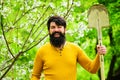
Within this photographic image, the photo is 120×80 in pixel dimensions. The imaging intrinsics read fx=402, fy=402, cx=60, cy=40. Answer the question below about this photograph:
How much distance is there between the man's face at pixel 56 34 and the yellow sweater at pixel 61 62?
9cm

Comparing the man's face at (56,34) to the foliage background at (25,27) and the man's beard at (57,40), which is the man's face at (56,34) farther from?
the foliage background at (25,27)

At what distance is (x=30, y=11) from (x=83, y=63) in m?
3.93

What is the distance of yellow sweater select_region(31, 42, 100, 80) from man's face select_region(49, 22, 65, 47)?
Answer: 91 mm

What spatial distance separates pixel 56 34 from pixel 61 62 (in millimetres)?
317

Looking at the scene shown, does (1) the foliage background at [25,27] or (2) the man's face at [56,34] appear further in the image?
(1) the foliage background at [25,27]

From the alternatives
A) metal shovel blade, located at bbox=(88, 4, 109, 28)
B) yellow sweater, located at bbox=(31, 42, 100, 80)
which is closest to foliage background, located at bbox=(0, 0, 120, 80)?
metal shovel blade, located at bbox=(88, 4, 109, 28)

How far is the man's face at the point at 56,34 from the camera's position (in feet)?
14.7

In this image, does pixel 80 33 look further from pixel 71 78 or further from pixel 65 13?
pixel 71 78

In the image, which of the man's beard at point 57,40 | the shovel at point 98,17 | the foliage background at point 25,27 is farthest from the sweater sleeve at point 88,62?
the foliage background at point 25,27

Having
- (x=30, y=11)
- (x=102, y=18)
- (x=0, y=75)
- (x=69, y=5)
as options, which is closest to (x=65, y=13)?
(x=69, y=5)

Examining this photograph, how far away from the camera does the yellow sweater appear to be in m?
4.46

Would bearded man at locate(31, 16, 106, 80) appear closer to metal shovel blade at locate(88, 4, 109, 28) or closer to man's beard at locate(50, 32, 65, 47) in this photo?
man's beard at locate(50, 32, 65, 47)

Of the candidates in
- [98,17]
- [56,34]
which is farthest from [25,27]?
[56,34]

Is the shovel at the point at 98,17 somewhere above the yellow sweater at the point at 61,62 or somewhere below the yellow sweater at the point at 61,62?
above
